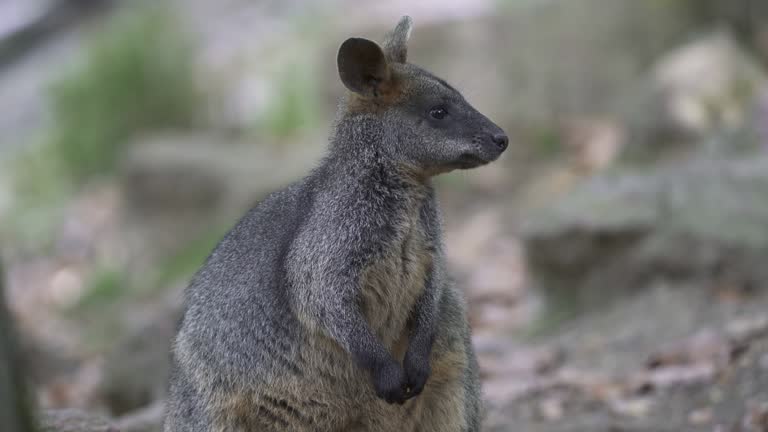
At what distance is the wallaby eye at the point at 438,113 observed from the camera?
4.94m

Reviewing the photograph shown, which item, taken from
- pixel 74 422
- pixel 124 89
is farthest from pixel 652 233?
pixel 124 89

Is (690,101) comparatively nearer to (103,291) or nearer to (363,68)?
(363,68)

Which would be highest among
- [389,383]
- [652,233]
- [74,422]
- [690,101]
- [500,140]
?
[690,101]

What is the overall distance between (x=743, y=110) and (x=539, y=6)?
3452 millimetres

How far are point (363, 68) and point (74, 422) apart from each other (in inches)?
86.5

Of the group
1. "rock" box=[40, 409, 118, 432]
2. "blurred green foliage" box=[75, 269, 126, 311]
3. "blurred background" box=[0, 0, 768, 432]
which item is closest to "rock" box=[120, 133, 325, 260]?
"blurred background" box=[0, 0, 768, 432]

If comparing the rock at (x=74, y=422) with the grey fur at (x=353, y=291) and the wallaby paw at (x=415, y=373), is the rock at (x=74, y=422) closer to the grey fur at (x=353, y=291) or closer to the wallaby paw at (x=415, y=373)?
the grey fur at (x=353, y=291)

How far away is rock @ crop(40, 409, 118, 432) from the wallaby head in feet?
6.40

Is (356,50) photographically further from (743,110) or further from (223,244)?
(743,110)

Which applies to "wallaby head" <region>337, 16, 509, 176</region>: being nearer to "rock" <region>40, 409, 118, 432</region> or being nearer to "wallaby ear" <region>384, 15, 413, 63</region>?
"wallaby ear" <region>384, 15, 413, 63</region>

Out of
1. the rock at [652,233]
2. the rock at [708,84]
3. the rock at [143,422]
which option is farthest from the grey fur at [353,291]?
the rock at [708,84]

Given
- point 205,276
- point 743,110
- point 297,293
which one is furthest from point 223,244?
point 743,110

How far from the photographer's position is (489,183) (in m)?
12.3

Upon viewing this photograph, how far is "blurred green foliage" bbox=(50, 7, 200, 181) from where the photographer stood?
1625cm
